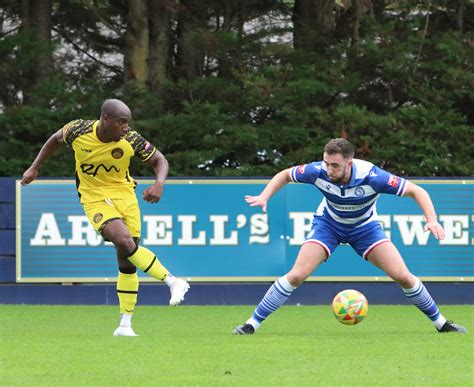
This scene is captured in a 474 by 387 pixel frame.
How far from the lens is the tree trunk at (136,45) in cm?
2144

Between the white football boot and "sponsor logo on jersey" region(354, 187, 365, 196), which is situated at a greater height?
"sponsor logo on jersey" region(354, 187, 365, 196)

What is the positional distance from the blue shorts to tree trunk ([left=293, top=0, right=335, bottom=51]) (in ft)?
32.0

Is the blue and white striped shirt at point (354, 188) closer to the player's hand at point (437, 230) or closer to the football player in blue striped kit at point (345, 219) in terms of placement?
the football player in blue striped kit at point (345, 219)

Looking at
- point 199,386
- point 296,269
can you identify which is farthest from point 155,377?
point 296,269

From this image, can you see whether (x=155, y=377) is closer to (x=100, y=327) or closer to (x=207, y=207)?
(x=100, y=327)

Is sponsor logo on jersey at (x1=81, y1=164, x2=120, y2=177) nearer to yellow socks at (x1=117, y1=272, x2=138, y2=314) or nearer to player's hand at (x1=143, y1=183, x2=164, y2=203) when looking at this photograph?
player's hand at (x1=143, y1=183, x2=164, y2=203)

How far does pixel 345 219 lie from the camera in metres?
11.1

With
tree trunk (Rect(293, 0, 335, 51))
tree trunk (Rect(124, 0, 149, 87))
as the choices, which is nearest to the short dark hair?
tree trunk (Rect(293, 0, 335, 51))

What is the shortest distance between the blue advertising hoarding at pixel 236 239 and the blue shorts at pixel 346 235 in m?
5.49

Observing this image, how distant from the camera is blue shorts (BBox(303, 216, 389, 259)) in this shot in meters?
11.1

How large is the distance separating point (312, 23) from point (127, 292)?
428 inches

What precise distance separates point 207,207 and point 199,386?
372 inches

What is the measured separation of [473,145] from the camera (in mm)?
20125

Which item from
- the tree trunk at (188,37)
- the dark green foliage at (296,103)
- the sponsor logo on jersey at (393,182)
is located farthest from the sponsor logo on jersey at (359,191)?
the tree trunk at (188,37)
